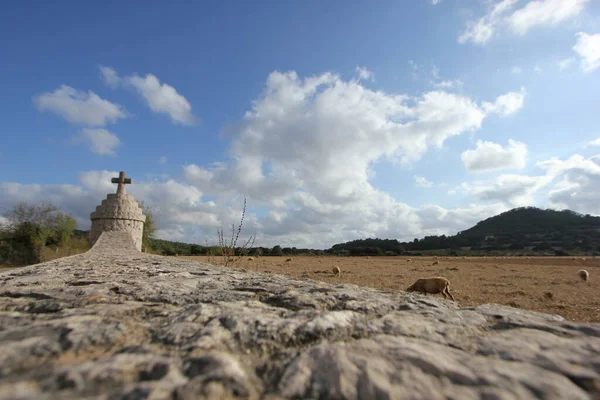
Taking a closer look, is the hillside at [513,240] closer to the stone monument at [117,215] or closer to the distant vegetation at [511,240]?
the distant vegetation at [511,240]

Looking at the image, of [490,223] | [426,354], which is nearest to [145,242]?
[426,354]

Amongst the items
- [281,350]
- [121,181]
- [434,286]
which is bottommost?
[434,286]

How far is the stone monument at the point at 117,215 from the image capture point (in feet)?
43.8

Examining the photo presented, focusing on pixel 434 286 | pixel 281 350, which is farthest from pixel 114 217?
pixel 281 350

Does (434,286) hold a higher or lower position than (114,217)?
lower

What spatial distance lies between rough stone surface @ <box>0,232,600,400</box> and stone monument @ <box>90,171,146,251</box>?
12.5 meters

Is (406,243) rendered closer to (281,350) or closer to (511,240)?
(511,240)

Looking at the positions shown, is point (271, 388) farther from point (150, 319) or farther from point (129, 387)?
point (150, 319)

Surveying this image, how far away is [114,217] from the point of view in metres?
13.3

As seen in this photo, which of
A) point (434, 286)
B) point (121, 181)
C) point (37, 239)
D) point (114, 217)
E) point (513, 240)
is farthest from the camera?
point (513, 240)

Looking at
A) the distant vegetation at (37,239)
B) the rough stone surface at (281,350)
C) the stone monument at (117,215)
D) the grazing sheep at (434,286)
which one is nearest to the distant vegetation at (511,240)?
the distant vegetation at (37,239)

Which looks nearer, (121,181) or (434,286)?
(434,286)

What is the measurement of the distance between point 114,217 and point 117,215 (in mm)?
A: 142

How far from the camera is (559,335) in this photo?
1.72 m
